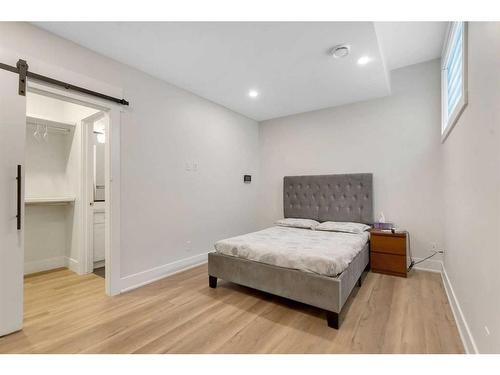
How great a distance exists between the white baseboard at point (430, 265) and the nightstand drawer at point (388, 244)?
21.6 inches

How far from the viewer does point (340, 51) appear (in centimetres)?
230

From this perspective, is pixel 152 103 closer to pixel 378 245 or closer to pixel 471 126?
pixel 471 126

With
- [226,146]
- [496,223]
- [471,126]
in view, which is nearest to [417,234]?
[471,126]

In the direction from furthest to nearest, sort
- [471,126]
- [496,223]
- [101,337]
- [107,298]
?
1. [107,298]
2. [101,337]
3. [471,126]
4. [496,223]

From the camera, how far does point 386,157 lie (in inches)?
136

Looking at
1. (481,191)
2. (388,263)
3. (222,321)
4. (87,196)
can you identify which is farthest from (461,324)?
(87,196)

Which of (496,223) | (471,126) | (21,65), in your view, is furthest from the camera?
(21,65)

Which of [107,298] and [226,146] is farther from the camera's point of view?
[226,146]

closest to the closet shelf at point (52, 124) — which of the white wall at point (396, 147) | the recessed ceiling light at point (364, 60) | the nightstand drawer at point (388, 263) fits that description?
the white wall at point (396, 147)

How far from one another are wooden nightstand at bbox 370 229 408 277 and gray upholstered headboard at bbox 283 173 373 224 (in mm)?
469

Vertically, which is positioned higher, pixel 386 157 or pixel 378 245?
pixel 386 157

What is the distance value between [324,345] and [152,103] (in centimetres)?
305

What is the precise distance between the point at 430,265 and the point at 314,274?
2214 mm

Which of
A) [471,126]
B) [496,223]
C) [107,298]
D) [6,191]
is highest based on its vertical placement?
[471,126]
